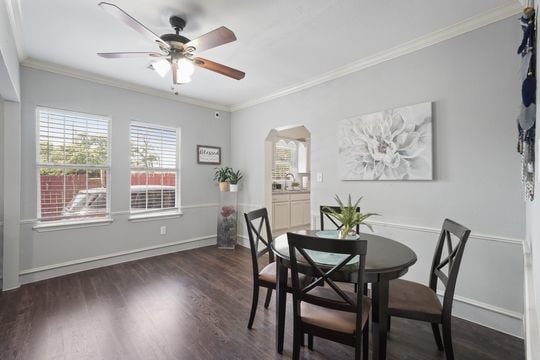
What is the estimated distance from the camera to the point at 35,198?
3162 mm

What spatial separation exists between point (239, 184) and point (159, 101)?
6.46ft

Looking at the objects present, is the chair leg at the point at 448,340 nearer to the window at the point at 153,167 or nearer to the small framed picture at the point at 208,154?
the window at the point at 153,167

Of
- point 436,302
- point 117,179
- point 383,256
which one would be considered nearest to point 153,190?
point 117,179

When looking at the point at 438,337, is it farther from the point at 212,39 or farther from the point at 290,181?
the point at 290,181

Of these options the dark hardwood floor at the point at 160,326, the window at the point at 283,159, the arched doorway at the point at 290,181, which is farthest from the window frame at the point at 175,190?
the window at the point at 283,159

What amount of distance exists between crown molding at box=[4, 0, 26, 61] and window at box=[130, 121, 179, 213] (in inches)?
57.3

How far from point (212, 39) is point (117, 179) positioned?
9.06 feet

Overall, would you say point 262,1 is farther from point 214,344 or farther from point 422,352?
point 422,352

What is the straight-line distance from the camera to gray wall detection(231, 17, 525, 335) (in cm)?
214

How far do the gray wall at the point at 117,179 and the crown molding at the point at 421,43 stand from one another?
6.37 feet

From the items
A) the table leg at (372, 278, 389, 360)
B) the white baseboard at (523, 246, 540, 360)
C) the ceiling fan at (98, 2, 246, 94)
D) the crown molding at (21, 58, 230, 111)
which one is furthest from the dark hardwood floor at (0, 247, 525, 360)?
the crown molding at (21, 58, 230, 111)

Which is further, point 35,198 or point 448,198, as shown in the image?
point 35,198

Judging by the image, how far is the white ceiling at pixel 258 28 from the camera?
211 cm

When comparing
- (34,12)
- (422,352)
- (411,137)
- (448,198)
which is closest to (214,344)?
(422,352)
